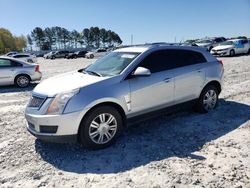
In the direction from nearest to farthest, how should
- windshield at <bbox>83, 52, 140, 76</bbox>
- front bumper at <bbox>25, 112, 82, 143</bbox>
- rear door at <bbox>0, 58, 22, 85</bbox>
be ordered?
front bumper at <bbox>25, 112, 82, 143</bbox> → windshield at <bbox>83, 52, 140, 76</bbox> → rear door at <bbox>0, 58, 22, 85</bbox>

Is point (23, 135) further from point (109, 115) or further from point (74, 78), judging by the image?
point (109, 115)

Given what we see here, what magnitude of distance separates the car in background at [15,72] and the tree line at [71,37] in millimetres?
98379

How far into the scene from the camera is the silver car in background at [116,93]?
4.33 m

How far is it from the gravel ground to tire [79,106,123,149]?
0.16 m

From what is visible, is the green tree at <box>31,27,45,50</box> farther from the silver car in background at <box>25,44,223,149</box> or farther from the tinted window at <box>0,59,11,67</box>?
the silver car in background at <box>25,44,223,149</box>

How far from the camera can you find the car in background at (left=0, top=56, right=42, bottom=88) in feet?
36.6

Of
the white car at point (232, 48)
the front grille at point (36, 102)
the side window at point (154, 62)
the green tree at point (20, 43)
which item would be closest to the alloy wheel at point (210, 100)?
the side window at point (154, 62)

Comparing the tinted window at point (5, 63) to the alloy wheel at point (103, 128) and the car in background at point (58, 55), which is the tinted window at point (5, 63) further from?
the car in background at point (58, 55)

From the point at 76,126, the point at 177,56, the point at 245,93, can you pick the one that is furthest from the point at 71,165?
the point at 245,93

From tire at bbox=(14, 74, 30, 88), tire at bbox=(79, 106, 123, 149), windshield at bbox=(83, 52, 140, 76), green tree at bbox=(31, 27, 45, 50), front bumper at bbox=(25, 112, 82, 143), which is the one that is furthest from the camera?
green tree at bbox=(31, 27, 45, 50)

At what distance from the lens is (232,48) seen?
23.2 metres

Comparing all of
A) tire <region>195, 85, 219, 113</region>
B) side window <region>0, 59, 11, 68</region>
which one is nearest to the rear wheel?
side window <region>0, 59, 11, 68</region>

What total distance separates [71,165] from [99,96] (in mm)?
1174

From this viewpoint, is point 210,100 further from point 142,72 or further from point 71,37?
point 71,37
